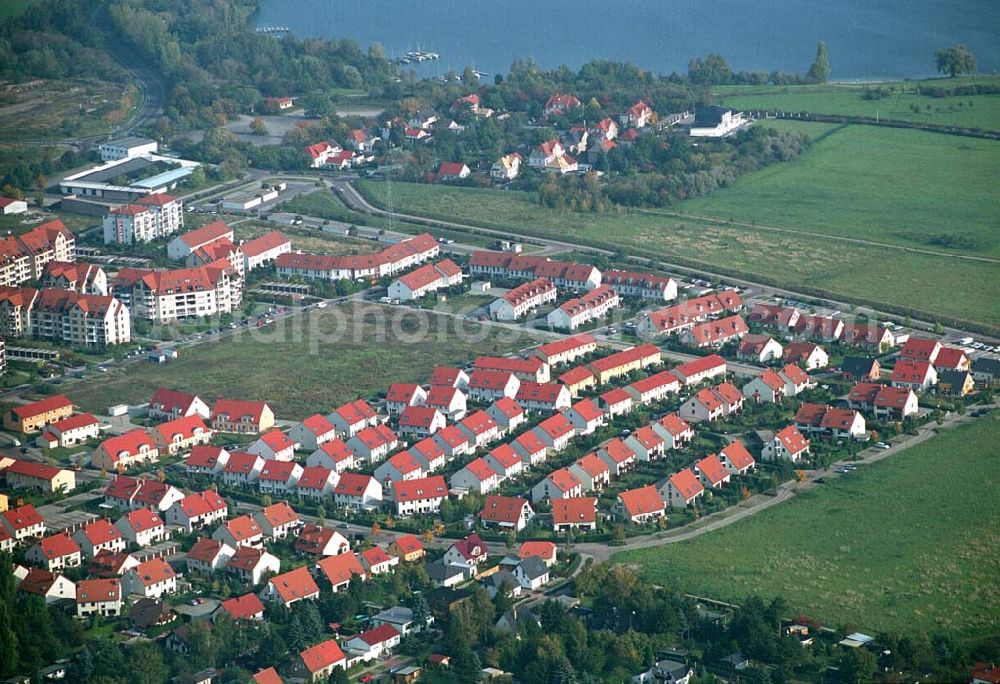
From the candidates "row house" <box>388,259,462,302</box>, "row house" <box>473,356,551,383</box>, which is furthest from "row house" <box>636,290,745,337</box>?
"row house" <box>388,259,462,302</box>

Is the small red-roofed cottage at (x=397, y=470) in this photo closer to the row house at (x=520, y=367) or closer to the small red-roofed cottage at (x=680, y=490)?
the small red-roofed cottage at (x=680, y=490)

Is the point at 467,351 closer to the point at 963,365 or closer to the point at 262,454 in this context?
the point at 262,454

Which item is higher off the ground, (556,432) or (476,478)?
(556,432)

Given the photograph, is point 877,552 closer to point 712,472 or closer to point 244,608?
point 712,472

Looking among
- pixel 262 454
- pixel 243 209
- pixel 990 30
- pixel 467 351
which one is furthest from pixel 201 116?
pixel 990 30

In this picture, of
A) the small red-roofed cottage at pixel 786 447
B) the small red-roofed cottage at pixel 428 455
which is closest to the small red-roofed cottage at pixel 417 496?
the small red-roofed cottage at pixel 428 455

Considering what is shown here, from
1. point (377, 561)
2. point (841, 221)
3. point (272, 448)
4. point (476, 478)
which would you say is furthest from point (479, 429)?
point (841, 221)
